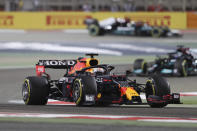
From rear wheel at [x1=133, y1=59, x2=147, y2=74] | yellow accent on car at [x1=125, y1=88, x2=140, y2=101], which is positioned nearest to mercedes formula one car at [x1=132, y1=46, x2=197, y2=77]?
rear wheel at [x1=133, y1=59, x2=147, y2=74]

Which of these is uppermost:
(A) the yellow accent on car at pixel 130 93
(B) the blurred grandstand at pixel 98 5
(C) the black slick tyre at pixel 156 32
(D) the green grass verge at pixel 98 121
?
(B) the blurred grandstand at pixel 98 5

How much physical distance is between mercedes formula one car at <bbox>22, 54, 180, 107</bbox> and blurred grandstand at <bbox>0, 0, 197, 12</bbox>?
34633 mm

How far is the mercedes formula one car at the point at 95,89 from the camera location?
464 inches

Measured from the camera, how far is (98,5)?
161ft

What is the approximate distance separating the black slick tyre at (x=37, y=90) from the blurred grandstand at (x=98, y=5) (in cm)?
3518

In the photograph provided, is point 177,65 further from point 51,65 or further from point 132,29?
point 132,29

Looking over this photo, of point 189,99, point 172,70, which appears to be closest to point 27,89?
point 189,99

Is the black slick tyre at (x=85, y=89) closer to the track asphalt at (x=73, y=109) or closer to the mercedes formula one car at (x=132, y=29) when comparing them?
the track asphalt at (x=73, y=109)

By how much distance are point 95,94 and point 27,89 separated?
198cm

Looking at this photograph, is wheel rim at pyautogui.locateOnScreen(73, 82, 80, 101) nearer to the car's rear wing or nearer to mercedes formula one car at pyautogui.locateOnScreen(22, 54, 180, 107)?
mercedes formula one car at pyautogui.locateOnScreen(22, 54, 180, 107)

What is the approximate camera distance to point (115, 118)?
9.66 m

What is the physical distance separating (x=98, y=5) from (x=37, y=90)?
121 ft

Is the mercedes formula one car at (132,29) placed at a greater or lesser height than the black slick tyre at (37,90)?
greater

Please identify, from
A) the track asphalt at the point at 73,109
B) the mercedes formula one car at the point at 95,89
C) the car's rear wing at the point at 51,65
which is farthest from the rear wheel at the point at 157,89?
the car's rear wing at the point at 51,65
